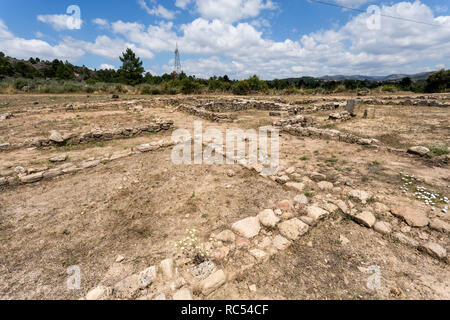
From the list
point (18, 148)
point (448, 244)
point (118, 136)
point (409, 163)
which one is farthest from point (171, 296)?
point (18, 148)

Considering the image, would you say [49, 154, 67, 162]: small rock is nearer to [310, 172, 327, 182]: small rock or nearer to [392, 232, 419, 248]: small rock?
[310, 172, 327, 182]: small rock

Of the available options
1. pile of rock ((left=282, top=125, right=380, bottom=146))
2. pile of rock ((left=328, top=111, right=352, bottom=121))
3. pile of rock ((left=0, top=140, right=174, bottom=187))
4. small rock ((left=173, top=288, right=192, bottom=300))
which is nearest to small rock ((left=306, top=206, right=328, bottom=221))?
small rock ((left=173, top=288, right=192, bottom=300))

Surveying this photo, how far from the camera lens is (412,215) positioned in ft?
10.8

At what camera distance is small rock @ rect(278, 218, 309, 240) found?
302 cm

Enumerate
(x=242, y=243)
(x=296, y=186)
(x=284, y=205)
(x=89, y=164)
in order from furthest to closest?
1. (x=89, y=164)
2. (x=296, y=186)
3. (x=284, y=205)
4. (x=242, y=243)

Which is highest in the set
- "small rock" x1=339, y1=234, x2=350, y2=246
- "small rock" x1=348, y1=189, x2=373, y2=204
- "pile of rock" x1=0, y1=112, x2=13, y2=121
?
"pile of rock" x1=0, y1=112, x2=13, y2=121

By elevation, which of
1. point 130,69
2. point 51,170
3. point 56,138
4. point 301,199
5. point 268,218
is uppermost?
point 130,69

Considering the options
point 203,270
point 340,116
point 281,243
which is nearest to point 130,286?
point 203,270

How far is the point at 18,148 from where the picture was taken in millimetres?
6754

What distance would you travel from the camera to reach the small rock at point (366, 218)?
3199mm

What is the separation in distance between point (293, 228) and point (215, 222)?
1.24m

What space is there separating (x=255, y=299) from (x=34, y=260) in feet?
9.73

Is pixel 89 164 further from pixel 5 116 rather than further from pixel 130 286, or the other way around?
pixel 5 116

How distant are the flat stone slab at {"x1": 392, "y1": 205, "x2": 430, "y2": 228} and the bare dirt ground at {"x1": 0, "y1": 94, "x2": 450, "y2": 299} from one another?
55 mm
